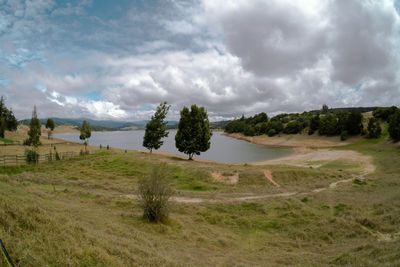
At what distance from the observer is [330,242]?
9570 mm

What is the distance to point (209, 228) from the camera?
11023 millimetres

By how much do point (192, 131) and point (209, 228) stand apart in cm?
2722

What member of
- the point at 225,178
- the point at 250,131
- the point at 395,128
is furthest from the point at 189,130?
the point at 250,131

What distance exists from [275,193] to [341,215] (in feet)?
20.1

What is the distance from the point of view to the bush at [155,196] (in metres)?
10.6

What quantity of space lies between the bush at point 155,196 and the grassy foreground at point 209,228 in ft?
1.92

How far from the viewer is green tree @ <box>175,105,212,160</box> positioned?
3725 cm

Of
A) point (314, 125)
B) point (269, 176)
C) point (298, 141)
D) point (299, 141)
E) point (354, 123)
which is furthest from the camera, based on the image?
point (314, 125)

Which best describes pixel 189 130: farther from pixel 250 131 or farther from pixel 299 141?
pixel 250 131

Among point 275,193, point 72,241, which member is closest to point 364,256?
point 72,241

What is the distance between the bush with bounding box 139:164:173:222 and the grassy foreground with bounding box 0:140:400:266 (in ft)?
1.92

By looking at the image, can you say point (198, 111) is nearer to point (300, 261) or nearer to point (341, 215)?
point (341, 215)

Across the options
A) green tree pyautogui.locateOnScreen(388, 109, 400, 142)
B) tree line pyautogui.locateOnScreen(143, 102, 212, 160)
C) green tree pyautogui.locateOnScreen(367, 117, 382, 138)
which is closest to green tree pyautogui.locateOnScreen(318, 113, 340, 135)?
green tree pyautogui.locateOnScreen(367, 117, 382, 138)

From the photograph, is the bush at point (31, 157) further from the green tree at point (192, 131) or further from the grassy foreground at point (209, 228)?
the green tree at point (192, 131)
